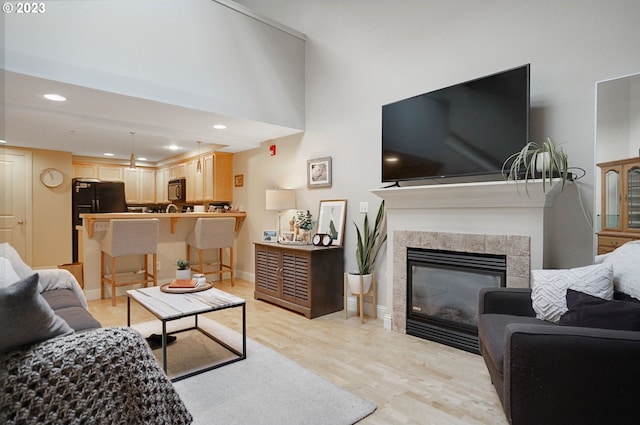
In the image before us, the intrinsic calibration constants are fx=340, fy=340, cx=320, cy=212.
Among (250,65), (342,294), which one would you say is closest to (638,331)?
(342,294)

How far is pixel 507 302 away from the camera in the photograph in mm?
2152

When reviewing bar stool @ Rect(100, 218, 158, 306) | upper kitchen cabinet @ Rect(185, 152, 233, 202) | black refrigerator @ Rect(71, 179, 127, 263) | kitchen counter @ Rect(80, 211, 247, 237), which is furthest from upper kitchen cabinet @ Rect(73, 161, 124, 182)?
bar stool @ Rect(100, 218, 158, 306)

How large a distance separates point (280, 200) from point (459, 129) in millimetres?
2393

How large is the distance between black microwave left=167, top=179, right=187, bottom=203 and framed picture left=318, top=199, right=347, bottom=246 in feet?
10.9

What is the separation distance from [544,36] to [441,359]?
2.55 meters

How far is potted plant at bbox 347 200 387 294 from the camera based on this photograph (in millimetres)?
3459

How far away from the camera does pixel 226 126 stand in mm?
4070

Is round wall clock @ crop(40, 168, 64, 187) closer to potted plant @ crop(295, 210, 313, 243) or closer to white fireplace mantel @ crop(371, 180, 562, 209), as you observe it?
potted plant @ crop(295, 210, 313, 243)

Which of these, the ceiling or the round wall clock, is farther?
the round wall clock

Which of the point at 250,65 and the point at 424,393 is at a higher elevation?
the point at 250,65

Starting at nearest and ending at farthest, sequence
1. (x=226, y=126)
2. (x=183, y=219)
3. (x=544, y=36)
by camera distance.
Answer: (x=544, y=36) < (x=226, y=126) < (x=183, y=219)

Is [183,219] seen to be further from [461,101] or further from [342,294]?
[461,101]

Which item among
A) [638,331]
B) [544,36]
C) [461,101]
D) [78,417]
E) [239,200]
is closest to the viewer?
[78,417]

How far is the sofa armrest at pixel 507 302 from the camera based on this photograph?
211cm
